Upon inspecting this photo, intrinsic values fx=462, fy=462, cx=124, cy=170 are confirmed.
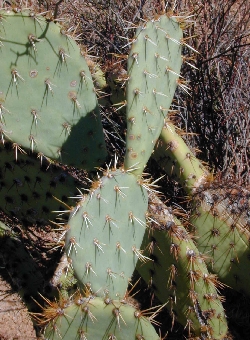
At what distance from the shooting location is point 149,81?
1.71m

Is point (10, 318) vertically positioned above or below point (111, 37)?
below

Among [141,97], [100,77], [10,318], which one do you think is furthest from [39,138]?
[10,318]

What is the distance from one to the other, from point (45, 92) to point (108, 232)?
22.4 inches

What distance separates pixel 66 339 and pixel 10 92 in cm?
87

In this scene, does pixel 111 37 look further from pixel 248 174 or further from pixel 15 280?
pixel 15 280

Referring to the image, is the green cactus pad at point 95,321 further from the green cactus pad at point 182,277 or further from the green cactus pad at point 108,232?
the green cactus pad at point 182,277

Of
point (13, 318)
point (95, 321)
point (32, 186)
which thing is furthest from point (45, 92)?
point (13, 318)

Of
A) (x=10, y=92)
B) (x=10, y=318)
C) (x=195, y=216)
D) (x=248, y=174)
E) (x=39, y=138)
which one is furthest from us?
(x=248, y=174)

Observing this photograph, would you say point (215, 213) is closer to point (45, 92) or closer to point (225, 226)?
point (225, 226)

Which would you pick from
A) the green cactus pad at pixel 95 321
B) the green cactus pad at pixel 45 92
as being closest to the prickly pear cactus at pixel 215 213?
the green cactus pad at pixel 45 92

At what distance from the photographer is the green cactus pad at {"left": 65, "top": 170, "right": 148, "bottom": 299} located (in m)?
1.50

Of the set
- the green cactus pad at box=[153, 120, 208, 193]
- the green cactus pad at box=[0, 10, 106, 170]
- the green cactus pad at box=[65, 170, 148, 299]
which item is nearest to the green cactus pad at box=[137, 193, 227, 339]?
the green cactus pad at box=[65, 170, 148, 299]

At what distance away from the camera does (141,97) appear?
169 centimetres

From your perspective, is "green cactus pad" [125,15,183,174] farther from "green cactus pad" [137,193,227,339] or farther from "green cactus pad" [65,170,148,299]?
"green cactus pad" [137,193,227,339]
